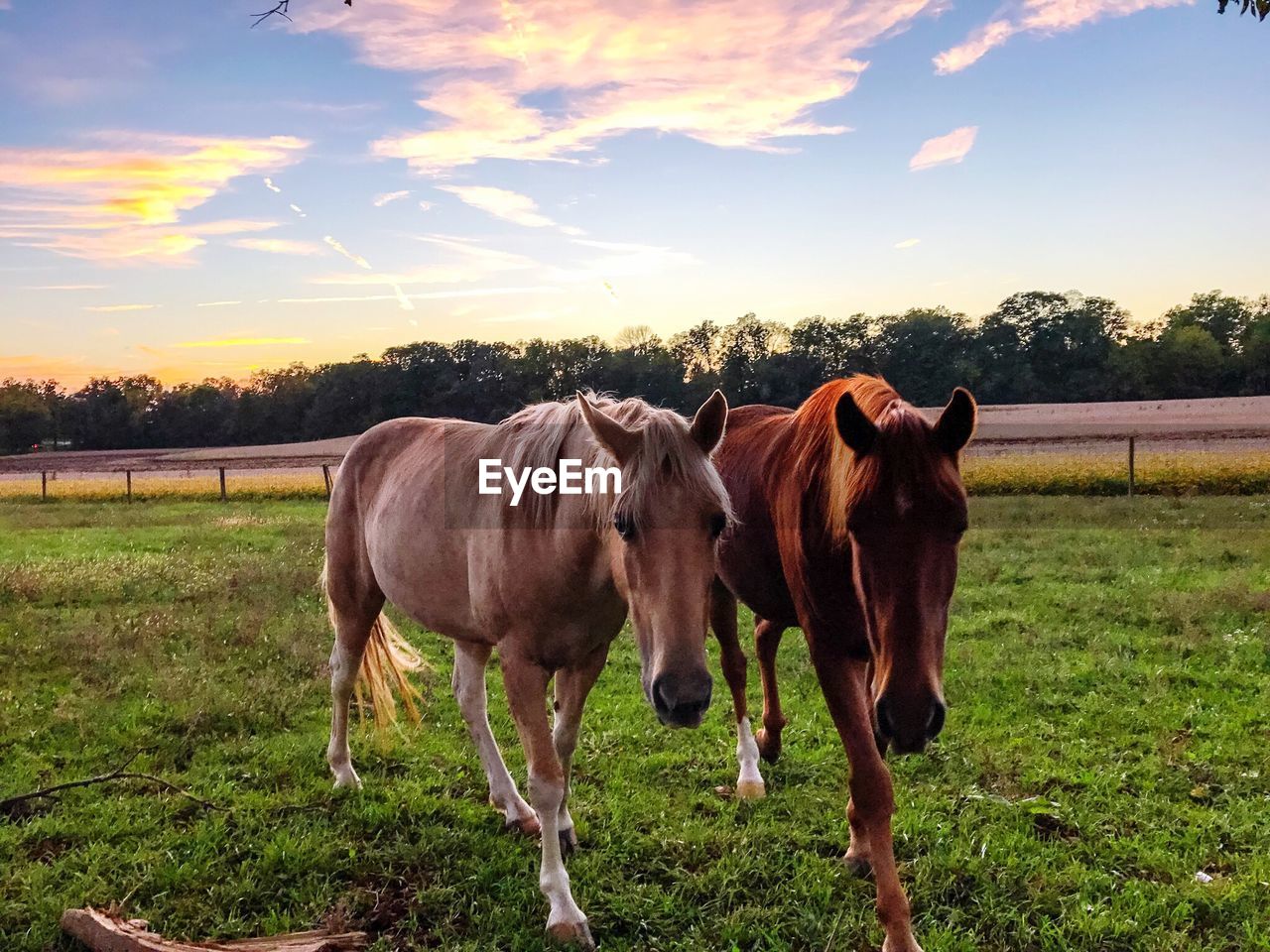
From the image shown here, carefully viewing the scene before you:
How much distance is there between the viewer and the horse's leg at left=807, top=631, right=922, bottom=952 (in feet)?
8.97

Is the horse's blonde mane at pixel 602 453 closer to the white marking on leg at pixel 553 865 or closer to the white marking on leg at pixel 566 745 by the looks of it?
the white marking on leg at pixel 566 745

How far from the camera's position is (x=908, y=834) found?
3559 millimetres

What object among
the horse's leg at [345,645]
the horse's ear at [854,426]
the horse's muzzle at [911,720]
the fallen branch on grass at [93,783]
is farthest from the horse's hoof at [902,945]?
the fallen branch on grass at [93,783]

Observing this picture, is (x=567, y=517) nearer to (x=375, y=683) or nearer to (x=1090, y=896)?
(x=375, y=683)

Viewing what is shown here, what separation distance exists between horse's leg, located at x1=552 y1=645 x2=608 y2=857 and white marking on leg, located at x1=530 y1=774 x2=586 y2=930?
0.73 ft

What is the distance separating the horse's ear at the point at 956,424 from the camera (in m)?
2.24

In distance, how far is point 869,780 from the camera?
2787mm

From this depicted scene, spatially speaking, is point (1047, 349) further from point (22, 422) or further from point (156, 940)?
point (22, 422)

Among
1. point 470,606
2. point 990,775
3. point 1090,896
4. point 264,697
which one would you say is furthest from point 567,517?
point 264,697

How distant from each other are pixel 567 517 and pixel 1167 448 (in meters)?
21.4

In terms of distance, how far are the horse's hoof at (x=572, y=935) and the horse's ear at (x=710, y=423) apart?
6.58ft

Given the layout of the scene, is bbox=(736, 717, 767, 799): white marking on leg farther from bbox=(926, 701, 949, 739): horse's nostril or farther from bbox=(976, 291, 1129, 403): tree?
bbox=(976, 291, 1129, 403): tree

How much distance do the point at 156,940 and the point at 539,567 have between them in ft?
6.69

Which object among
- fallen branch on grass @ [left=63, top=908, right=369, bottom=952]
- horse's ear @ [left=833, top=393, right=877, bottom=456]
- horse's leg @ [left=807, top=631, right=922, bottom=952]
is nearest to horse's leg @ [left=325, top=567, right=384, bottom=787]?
fallen branch on grass @ [left=63, top=908, right=369, bottom=952]
